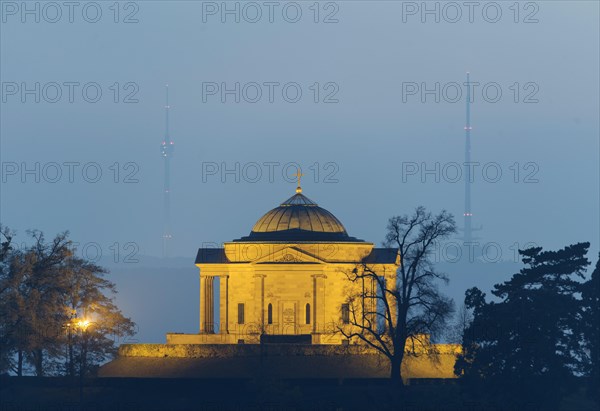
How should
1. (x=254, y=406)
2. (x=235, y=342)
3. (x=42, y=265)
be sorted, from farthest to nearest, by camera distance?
(x=235, y=342)
(x=42, y=265)
(x=254, y=406)

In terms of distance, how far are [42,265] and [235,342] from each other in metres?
21.3

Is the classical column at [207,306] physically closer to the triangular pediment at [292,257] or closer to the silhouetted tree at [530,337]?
the triangular pediment at [292,257]

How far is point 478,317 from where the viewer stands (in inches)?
6521

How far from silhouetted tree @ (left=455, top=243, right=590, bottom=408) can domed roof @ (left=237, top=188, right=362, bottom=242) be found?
27236mm

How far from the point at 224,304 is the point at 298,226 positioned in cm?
828

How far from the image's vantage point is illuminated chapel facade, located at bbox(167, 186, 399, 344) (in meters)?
190

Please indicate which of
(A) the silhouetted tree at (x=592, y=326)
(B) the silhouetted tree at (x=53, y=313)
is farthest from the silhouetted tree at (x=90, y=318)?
(A) the silhouetted tree at (x=592, y=326)

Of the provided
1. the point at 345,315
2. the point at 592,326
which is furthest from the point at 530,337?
the point at 345,315

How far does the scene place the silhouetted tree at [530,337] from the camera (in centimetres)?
16050

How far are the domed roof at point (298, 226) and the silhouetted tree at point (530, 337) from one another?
27236 millimetres

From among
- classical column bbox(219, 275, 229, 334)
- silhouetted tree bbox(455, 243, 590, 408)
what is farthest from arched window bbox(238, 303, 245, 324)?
silhouetted tree bbox(455, 243, 590, 408)

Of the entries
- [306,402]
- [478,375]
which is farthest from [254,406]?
[478,375]

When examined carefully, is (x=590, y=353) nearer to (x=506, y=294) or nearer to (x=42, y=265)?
(x=506, y=294)

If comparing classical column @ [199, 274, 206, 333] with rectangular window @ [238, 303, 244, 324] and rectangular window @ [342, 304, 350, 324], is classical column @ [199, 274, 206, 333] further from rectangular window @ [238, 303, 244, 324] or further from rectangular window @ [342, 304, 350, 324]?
rectangular window @ [342, 304, 350, 324]
